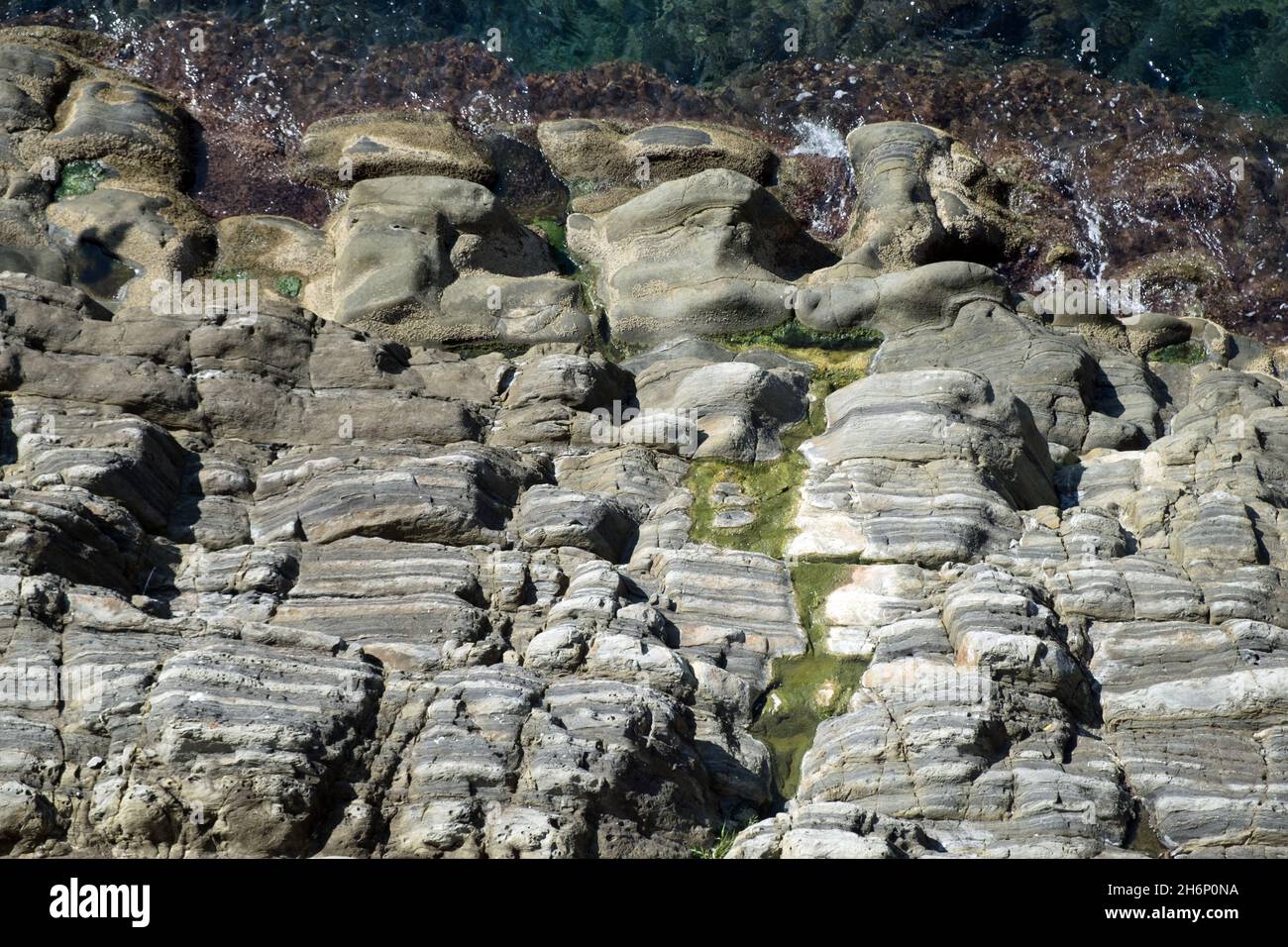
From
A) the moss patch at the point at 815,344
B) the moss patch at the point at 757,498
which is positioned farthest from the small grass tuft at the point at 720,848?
the moss patch at the point at 815,344

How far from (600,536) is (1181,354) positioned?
321 inches

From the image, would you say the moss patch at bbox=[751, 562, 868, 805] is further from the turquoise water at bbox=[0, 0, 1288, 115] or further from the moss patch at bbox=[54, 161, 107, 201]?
the turquoise water at bbox=[0, 0, 1288, 115]

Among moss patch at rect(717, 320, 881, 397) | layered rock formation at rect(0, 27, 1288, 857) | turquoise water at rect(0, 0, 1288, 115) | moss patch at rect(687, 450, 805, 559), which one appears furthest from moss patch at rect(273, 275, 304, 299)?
turquoise water at rect(0, 0, 1288, 115)

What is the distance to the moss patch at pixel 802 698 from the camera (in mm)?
10281

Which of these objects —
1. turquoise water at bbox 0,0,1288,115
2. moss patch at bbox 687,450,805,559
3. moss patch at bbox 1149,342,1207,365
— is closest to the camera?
moss patch at bbox 687,450,805,559

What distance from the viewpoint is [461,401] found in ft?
43.8

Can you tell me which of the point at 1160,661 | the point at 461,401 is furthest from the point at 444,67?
the point at 1160,661

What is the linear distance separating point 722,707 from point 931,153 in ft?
32.3

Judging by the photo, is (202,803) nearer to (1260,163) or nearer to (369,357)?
(369,357)

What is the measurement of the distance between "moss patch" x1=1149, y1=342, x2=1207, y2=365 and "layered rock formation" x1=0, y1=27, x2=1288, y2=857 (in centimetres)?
12

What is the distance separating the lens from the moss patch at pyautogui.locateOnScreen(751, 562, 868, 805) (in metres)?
10.3

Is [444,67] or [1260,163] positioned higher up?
[444,67]

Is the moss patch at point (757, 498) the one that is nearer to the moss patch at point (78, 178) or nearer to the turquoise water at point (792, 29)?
the moss patch at point (78, 178)

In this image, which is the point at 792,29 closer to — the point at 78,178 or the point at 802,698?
the point at 78,178
